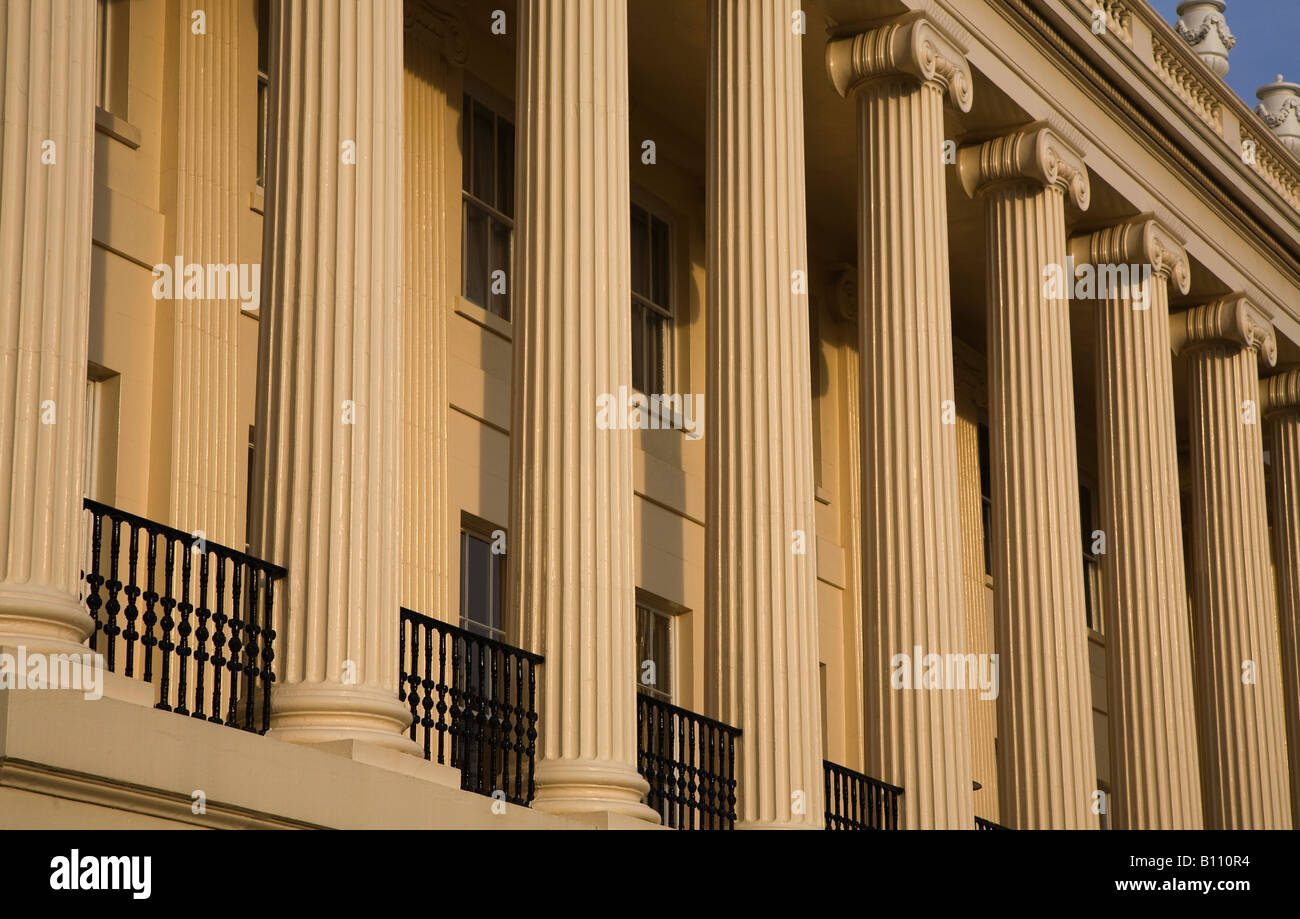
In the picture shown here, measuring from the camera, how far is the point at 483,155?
790 inches

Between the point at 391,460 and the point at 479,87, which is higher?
the point at 479,87

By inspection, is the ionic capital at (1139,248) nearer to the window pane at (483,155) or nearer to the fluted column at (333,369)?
the window pane at (483,155)

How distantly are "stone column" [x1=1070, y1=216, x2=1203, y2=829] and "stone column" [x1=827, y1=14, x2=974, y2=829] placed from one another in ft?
14.4

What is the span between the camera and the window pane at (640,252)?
879 inches

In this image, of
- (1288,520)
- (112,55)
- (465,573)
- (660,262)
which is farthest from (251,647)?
(1288,520)

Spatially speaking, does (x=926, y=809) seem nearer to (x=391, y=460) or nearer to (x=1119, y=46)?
(x=391, y=460)

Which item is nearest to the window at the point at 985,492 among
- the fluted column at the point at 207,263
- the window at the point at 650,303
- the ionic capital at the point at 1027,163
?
the window at the point at 650,303

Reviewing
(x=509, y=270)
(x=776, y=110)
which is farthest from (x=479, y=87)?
(x=776, y=110)

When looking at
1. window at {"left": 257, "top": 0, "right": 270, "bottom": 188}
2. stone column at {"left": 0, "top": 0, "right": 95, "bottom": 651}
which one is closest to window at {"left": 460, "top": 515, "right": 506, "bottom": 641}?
window at {"left": 257, "top": 0, "right": 270, "bottom": 188}

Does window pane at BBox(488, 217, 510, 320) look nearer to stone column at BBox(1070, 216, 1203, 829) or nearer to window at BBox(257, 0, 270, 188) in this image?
window at BBox(257, 0, 270, 188)

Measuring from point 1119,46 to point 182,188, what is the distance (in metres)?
11.6

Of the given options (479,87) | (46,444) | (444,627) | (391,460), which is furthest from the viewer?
(479,87)
